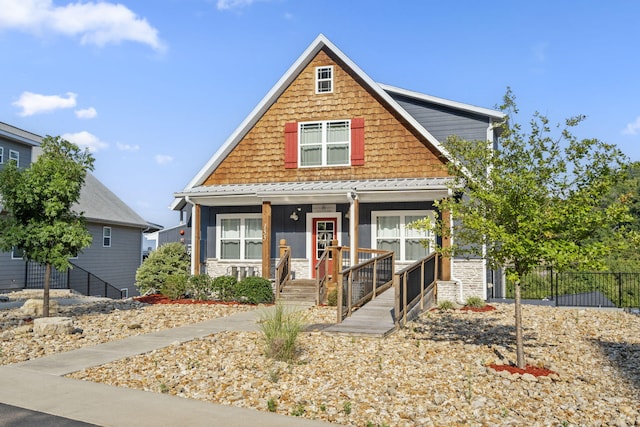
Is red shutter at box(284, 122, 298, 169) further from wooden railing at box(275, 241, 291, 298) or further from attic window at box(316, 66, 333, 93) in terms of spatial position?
wooden railing at box(275, 241, 291, 298)

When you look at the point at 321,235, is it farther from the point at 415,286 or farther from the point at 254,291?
the point at 415,286

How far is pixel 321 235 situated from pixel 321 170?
221 centimetres

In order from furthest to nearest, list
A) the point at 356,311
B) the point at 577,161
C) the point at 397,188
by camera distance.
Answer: the point at 397,188 → the point at 356,311 → the point at 577,161

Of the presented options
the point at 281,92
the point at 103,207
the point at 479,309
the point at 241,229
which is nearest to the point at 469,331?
the point at 479,309

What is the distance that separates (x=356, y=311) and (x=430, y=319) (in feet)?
5.85

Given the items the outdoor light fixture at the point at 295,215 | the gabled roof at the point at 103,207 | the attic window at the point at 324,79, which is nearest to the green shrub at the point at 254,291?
the outdoor light fixture at the point at 295,215

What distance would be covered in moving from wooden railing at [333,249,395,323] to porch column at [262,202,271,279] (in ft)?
9.34

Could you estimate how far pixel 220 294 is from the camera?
1723cm

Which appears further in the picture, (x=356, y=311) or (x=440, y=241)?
(x=440, y=241)

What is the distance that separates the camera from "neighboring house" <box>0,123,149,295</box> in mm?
22797

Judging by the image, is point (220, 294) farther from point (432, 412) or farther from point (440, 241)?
point (432, 412)

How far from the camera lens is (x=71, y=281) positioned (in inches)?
992

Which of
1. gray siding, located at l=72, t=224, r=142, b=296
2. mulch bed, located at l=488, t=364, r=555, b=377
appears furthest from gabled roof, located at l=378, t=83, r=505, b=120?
gray siding, located at l=72, t=224, r=142, b=296

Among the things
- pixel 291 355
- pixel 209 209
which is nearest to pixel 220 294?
pixel 209 209
